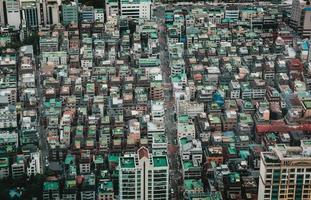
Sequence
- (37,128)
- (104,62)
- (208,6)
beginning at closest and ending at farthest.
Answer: (37,128), (104,62), (208,6)

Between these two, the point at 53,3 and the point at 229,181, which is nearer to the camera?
the point at 229,181

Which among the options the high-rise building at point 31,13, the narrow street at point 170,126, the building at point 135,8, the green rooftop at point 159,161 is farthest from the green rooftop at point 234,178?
the high-rise building at point 31,13

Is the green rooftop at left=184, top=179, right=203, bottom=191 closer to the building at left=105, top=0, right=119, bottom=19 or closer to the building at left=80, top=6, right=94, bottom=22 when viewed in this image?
the building at left=80, top=6, right=94, bottom=22

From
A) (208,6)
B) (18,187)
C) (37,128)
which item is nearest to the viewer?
(18,187)

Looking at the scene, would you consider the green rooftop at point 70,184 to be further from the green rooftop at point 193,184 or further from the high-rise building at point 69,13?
the high-rise building at point 69,13

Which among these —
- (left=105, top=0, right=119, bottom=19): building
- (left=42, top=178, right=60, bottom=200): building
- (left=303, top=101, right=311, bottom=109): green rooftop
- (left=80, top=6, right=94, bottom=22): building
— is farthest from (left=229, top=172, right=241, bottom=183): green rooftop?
(left=105, top=0, right=119, bottom=19): building

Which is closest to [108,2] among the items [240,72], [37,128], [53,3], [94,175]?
[53,3]

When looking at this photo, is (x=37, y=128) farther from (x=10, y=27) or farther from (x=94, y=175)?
(x=10, y=27)
